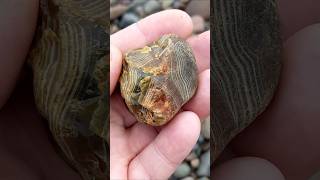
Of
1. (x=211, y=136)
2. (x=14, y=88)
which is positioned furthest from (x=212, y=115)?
(x=14, y=88)

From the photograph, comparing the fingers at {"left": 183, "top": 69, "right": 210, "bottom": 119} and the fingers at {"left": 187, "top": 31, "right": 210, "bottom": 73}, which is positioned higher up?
the fingers at {"left": 187, "top": 31, "right": 210, "bottom": 73}

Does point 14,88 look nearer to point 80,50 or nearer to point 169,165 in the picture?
point 80,50

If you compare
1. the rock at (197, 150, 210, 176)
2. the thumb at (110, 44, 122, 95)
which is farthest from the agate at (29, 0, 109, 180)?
the rock at (197, 150, 210, 176)

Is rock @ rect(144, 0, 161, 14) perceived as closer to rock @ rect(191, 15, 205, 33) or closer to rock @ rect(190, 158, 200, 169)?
rock @ rect(191, 15, 205, 33)

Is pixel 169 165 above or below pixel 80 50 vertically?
below

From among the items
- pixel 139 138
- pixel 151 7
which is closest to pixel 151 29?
pixel 151 7

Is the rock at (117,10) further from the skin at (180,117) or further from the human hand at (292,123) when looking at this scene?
the human hand at (292,123)

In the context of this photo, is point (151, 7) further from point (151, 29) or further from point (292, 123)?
point (292, 123)

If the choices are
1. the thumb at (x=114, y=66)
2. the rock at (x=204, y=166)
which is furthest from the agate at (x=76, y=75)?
the rock at (x=204, y=166)
